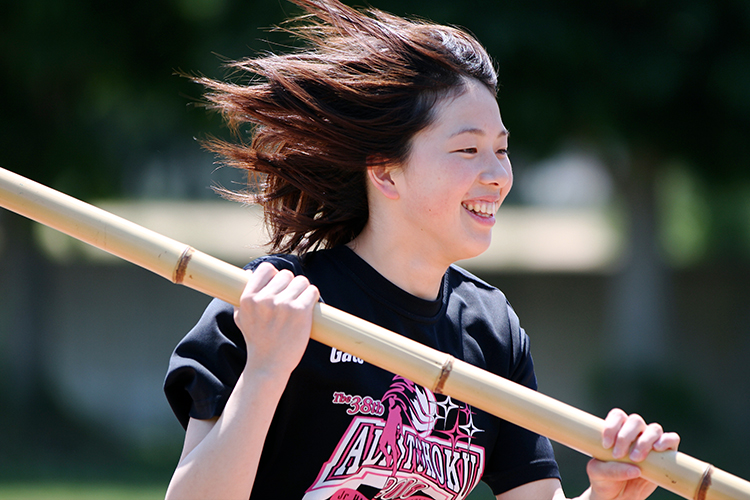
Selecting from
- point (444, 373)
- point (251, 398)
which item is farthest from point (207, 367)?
point (444, 373)

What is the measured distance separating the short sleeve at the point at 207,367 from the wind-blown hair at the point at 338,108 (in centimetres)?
62

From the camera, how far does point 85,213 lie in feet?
6.95

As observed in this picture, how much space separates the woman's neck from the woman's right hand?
50 centimetres

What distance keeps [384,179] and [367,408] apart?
700mm

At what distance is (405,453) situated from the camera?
230 cm

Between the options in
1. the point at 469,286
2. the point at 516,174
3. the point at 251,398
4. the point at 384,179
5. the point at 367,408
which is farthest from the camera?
the point at 516,174

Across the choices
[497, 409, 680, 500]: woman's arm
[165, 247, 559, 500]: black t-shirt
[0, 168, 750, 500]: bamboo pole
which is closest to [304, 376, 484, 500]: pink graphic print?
[165, 247, 559, 500]: black t-shirt

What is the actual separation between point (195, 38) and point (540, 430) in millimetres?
7145

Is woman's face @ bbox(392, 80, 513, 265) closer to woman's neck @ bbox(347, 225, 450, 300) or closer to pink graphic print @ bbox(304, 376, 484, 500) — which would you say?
woman's neck @ bbox(347, 225, 450, 300)

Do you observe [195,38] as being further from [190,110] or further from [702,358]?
[702,358]

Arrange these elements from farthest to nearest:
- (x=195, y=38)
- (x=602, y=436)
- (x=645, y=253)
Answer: (x=645, y=253)
(x=195, y=38)
(x=602, y=436)

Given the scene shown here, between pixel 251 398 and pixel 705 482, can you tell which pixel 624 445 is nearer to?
pixel 705 482

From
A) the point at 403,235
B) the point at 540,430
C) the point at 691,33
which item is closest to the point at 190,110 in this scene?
the point at 691,33

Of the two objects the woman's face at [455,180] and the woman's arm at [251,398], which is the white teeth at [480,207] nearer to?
the woman's face at [455,180]
